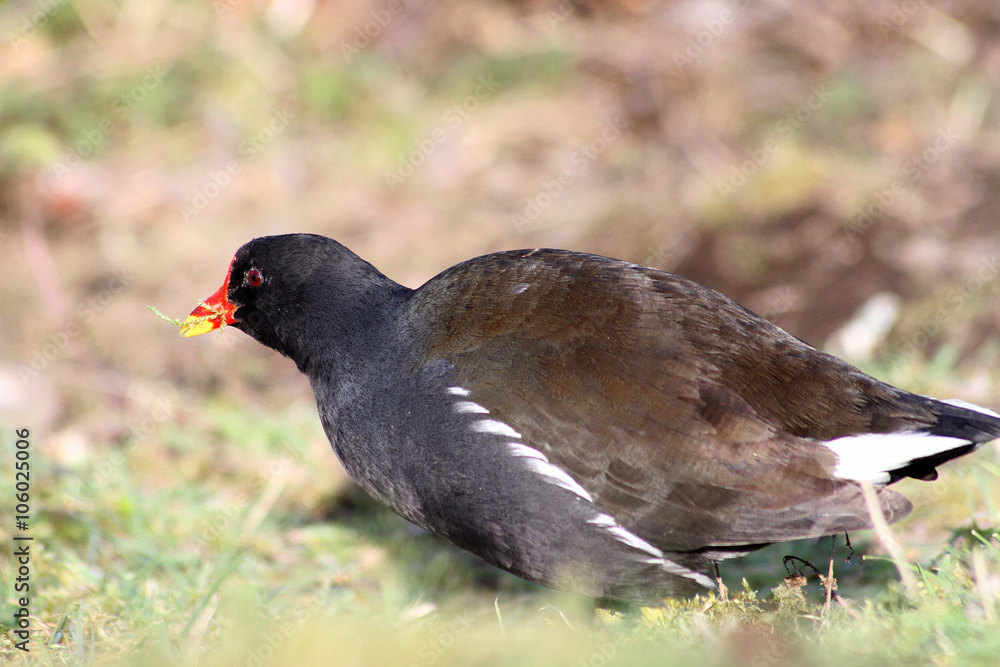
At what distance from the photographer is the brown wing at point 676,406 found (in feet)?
8.79

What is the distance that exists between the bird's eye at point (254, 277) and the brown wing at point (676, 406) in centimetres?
79

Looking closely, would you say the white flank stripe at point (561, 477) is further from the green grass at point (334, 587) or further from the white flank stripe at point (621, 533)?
the green grass at point (334, 587)

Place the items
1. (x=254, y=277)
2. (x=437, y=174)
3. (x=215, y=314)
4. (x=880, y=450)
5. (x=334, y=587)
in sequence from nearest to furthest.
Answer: (x=880, y=450), (x=254, y=277), (x=215, y=314), (x=334, y=587), (x=437, y=174)

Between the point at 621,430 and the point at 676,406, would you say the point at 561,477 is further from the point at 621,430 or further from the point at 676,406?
the point at 676,406

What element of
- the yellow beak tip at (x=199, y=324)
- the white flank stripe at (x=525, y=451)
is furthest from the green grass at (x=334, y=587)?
the yellow beak tip at (x=199, y=324)

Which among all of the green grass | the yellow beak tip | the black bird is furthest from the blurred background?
the black bird

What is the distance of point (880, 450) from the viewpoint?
2719 mm

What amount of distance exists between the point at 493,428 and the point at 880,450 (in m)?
1.12

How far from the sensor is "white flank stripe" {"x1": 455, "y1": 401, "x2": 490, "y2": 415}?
2826 mm

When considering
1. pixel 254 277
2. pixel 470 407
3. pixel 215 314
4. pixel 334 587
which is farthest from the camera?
pixel 334 587

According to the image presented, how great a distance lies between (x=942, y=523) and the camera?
3.69 metres

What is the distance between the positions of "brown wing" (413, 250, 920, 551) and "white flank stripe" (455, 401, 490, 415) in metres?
0.02

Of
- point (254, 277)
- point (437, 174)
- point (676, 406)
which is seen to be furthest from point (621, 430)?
point (437, 174)

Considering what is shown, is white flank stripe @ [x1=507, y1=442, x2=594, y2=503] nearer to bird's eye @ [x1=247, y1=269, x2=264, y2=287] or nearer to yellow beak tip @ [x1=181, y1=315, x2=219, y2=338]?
bird's eye @ [x1=247, y1=269, x2=264, y2=287]
